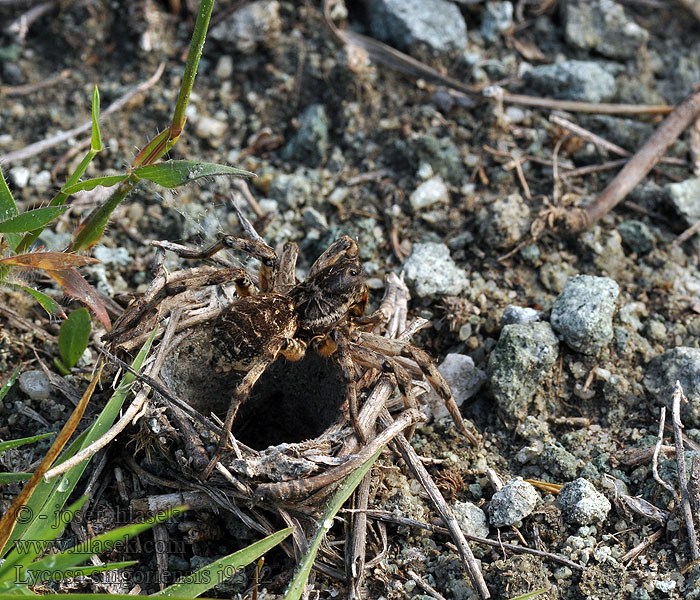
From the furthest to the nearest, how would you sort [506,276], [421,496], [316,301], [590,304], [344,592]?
[506,276] → [590,304] → [316,301] → [421,496] → [344,592]

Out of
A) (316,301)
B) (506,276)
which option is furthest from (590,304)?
(316,301)

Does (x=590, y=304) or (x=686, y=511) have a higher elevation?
(x=590, y=304)

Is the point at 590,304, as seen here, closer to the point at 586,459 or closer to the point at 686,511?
the point at 586,459

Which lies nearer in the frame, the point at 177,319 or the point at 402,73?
the point at 177,319

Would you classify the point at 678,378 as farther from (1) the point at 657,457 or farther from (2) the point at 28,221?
(2) the point at 28,221

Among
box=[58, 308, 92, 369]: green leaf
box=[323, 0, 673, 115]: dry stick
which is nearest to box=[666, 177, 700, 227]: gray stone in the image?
box=[323, 0, 673, 115]: dry stick

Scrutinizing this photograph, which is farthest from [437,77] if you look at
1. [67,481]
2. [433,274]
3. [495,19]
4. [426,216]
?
[67,481]

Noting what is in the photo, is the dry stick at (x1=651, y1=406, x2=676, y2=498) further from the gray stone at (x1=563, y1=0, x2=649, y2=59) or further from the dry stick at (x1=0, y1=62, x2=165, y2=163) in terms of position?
the dry stick at (x1=0, y1=62, x2=165, y2=163)

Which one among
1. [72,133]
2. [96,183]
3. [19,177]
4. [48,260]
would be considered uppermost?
[96,183]
